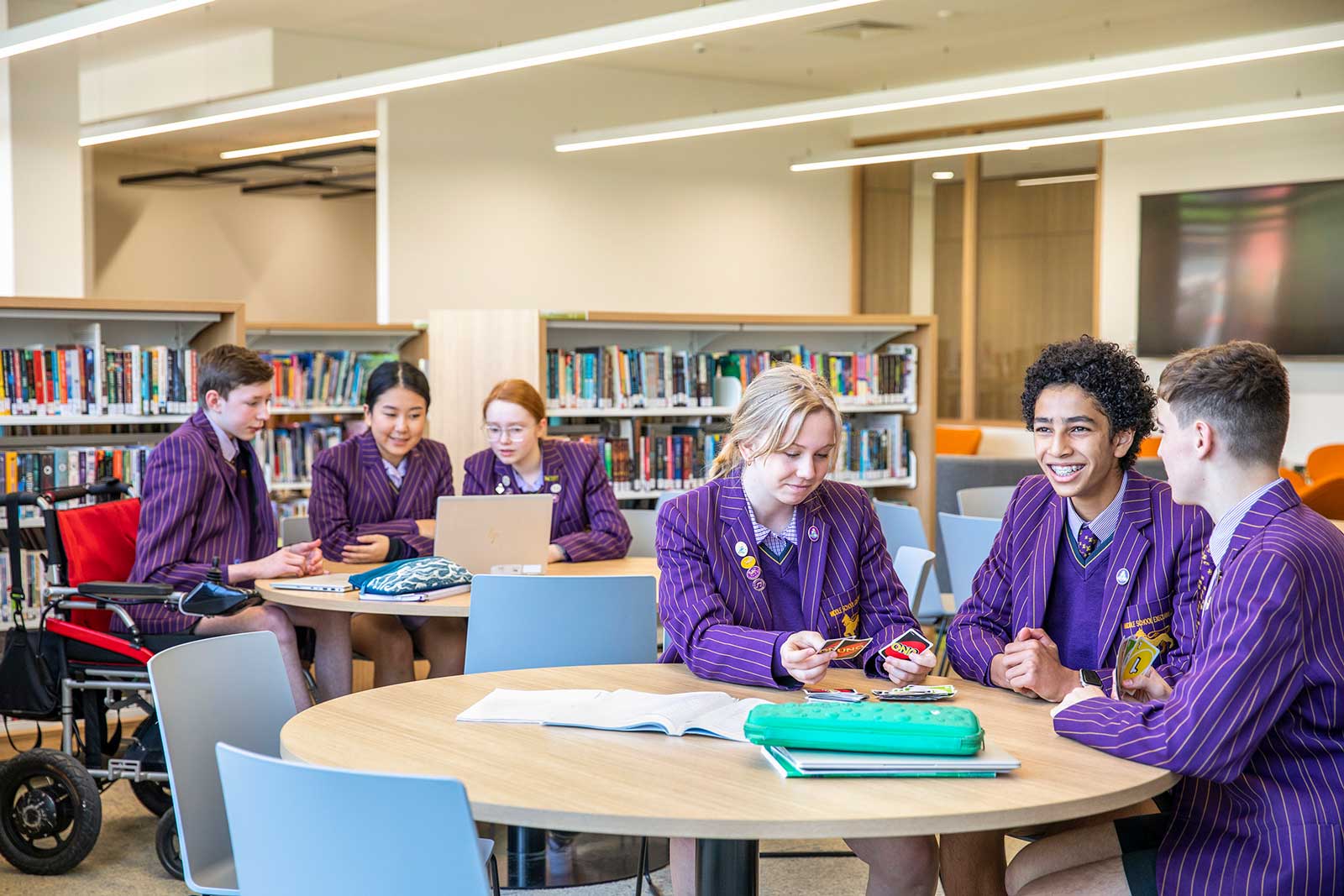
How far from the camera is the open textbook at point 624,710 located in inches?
85.1

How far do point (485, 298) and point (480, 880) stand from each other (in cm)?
914

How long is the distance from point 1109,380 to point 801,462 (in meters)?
0.63

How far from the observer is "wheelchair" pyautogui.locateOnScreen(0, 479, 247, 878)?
12.2 ft

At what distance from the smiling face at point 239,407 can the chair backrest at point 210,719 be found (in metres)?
1.70

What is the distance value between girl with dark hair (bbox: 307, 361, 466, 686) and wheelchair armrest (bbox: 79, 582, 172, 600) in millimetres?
677

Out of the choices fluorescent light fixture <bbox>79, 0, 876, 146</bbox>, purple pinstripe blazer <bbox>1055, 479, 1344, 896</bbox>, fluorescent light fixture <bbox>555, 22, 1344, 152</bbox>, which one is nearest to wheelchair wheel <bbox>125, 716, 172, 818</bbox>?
purple pinstripe blazer <bbox>1055, 479, 1344, 896</bbox>

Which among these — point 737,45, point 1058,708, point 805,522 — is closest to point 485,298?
point 737,45

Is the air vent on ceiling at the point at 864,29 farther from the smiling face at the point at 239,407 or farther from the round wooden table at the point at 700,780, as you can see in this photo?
the round wooden table at the point at 700,780

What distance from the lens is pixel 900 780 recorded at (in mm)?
1914

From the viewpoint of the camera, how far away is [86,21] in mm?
6383

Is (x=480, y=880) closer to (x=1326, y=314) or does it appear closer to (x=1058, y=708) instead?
(x=1058, y=708)

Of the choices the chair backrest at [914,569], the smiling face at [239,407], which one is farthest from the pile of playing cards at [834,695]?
the smiling face at [239,407]

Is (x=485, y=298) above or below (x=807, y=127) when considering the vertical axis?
below

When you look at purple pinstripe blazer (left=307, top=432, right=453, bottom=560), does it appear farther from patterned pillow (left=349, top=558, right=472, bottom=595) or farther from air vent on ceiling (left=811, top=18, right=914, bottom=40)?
air vent on ceiling (left=811, top=18, right=914, bottom=40)
